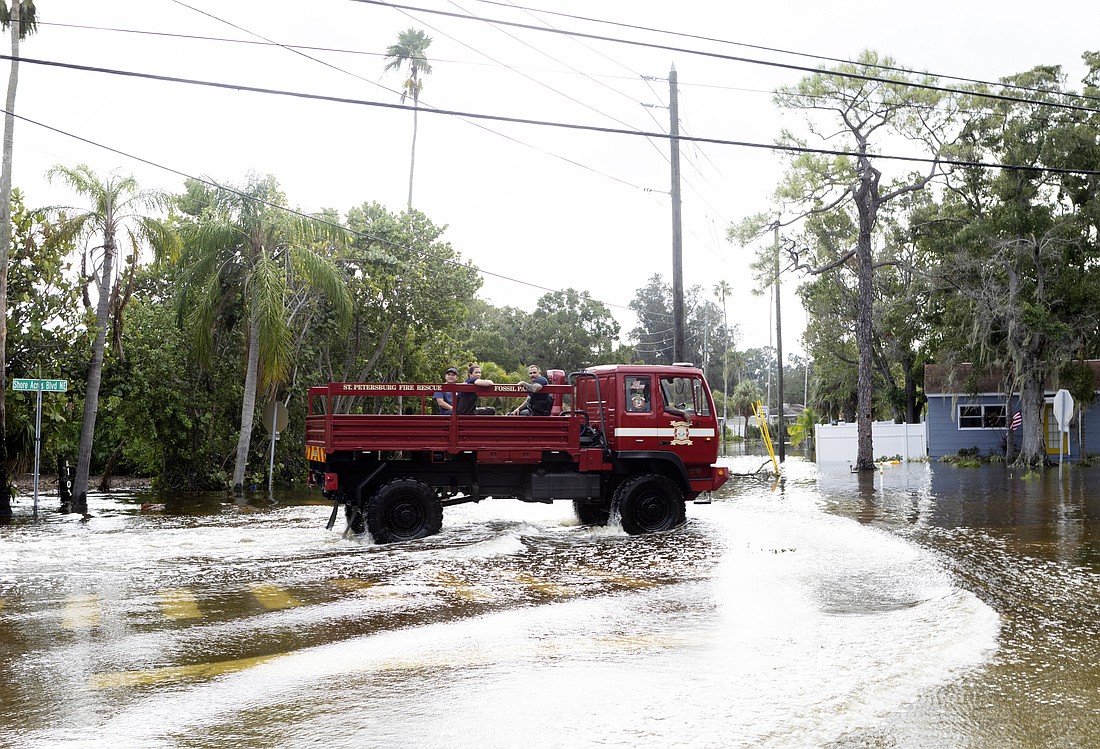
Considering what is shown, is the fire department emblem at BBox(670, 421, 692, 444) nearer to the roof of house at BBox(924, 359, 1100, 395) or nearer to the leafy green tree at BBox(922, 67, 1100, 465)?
the leafy green tree at BBox(922, 67, 1100, 465)

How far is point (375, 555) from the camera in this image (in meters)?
12.4

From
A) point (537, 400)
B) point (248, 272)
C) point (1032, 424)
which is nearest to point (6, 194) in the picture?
point (248, 272)

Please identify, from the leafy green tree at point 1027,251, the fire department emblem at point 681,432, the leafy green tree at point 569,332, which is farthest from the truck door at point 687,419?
the leafy green tree at point 569,332

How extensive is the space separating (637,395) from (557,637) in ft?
23.3

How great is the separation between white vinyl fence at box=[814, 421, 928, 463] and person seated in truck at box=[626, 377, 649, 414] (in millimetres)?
22076

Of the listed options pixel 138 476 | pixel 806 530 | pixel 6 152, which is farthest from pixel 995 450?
pixel 6 152

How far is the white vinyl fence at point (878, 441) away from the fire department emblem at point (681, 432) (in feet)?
71.3

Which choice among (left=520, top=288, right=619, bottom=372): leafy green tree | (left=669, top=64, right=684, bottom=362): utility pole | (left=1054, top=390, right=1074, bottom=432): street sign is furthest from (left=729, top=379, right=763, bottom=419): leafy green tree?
(left=669, top=64, right=684, bottom=362): utility pole

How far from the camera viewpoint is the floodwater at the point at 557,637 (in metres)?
5.61

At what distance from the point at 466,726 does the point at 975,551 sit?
8.87m

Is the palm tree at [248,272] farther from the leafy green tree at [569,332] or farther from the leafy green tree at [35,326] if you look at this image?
the leafy green tree at [569,332]

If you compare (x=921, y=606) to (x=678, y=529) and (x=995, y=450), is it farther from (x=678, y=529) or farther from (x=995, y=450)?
(x=995, y=450)

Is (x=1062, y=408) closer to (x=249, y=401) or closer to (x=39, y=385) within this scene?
(x=249, y=401)

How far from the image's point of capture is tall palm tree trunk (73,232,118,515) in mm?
18891
